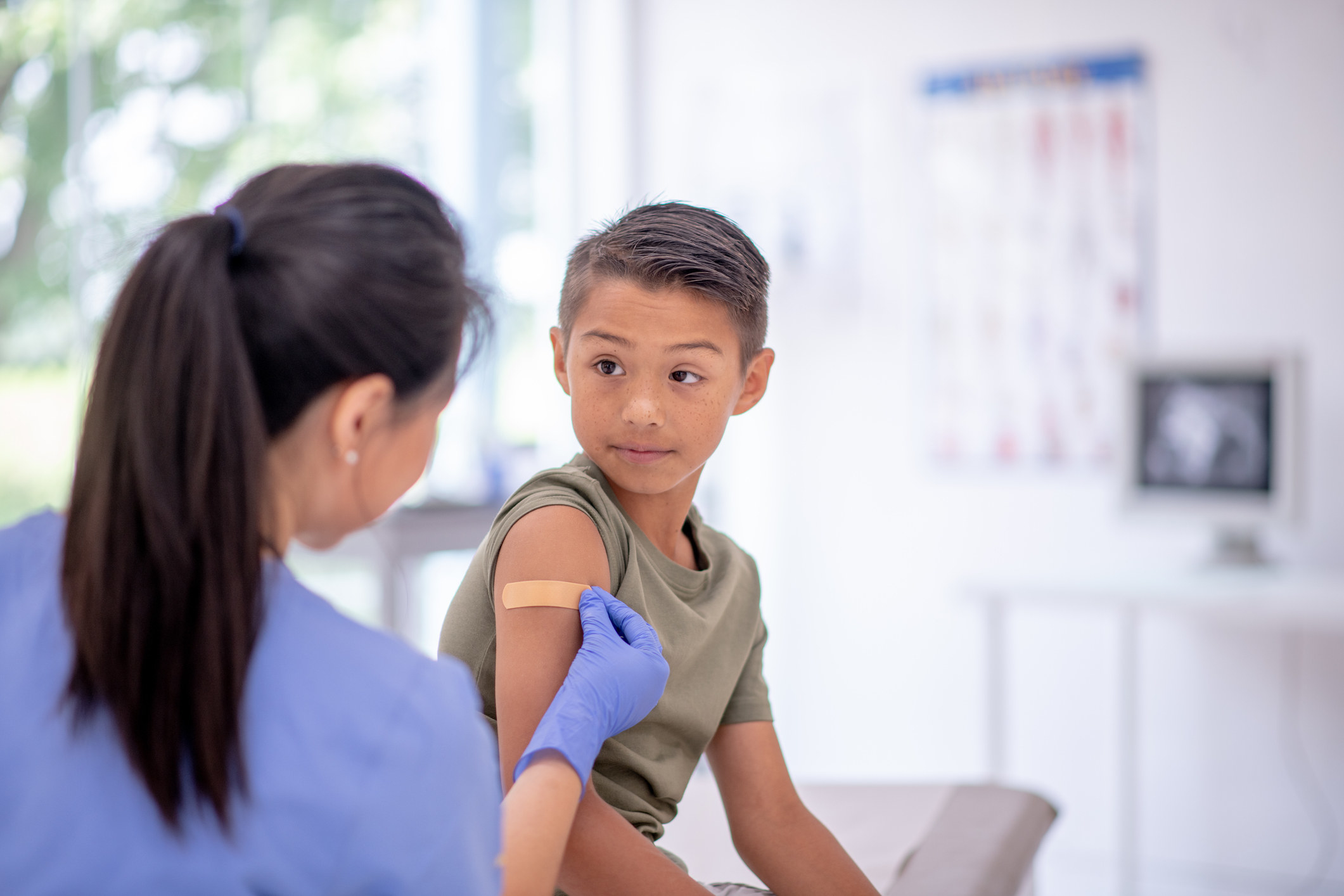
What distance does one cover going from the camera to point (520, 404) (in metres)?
3.57

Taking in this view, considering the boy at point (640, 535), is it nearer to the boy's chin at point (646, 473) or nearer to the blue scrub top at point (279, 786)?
the boy's chin at point (646, 473)

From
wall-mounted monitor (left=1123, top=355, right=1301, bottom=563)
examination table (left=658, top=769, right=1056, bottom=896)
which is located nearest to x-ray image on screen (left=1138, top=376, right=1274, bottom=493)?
wall-mounted monitor (left=1123, top=355, right=1301, bottom=563)

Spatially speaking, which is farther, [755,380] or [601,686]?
[755,380]

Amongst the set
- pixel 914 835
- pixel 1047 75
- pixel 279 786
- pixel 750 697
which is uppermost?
pixel 1047 75

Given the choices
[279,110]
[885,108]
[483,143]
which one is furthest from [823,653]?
[279,110]

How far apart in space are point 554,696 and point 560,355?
33 centimetres

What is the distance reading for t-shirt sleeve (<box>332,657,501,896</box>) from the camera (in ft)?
1.92

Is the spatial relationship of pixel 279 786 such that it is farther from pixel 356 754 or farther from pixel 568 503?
pixel 568 503

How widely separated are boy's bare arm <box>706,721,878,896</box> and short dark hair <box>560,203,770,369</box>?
1.24ft

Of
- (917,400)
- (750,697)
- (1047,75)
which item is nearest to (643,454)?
(750,697)

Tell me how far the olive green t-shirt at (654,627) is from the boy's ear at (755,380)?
16 cm

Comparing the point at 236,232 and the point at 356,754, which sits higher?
the point at 236,232

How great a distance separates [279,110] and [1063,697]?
250 cm

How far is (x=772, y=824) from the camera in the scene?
3.65 feet
